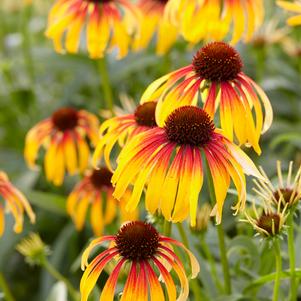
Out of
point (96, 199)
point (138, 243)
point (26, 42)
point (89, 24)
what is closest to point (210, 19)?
point (89, 24)

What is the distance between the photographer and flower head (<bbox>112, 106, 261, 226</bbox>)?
3.12 ft

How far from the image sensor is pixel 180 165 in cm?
98

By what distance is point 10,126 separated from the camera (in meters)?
2.39

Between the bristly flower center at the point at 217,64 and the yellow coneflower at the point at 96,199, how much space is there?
55 centimetres

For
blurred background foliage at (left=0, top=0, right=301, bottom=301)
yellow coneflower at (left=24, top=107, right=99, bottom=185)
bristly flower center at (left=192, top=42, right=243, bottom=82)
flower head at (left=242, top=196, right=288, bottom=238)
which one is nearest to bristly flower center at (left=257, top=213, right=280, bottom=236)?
flower head at (left=242, top=196, right=288, bottom=238)

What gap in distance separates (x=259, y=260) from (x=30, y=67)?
1195 mm

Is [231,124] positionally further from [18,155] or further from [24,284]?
[18,155]

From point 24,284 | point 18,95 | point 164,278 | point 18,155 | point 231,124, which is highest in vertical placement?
point 231,124

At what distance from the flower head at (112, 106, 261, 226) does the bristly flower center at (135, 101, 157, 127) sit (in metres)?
0.20

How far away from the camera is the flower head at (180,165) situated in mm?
952

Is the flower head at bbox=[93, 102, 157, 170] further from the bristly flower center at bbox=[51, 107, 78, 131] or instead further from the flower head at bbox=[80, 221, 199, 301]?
the bristly flower center at bbox=[51, 107, 78, 131]

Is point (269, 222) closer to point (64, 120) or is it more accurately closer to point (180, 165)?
point (180, 165)

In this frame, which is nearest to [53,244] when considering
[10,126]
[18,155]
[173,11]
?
[18,155]

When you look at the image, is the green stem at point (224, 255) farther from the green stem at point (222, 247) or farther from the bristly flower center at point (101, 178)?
Answer: the bristly flower center at point (101, 178)
